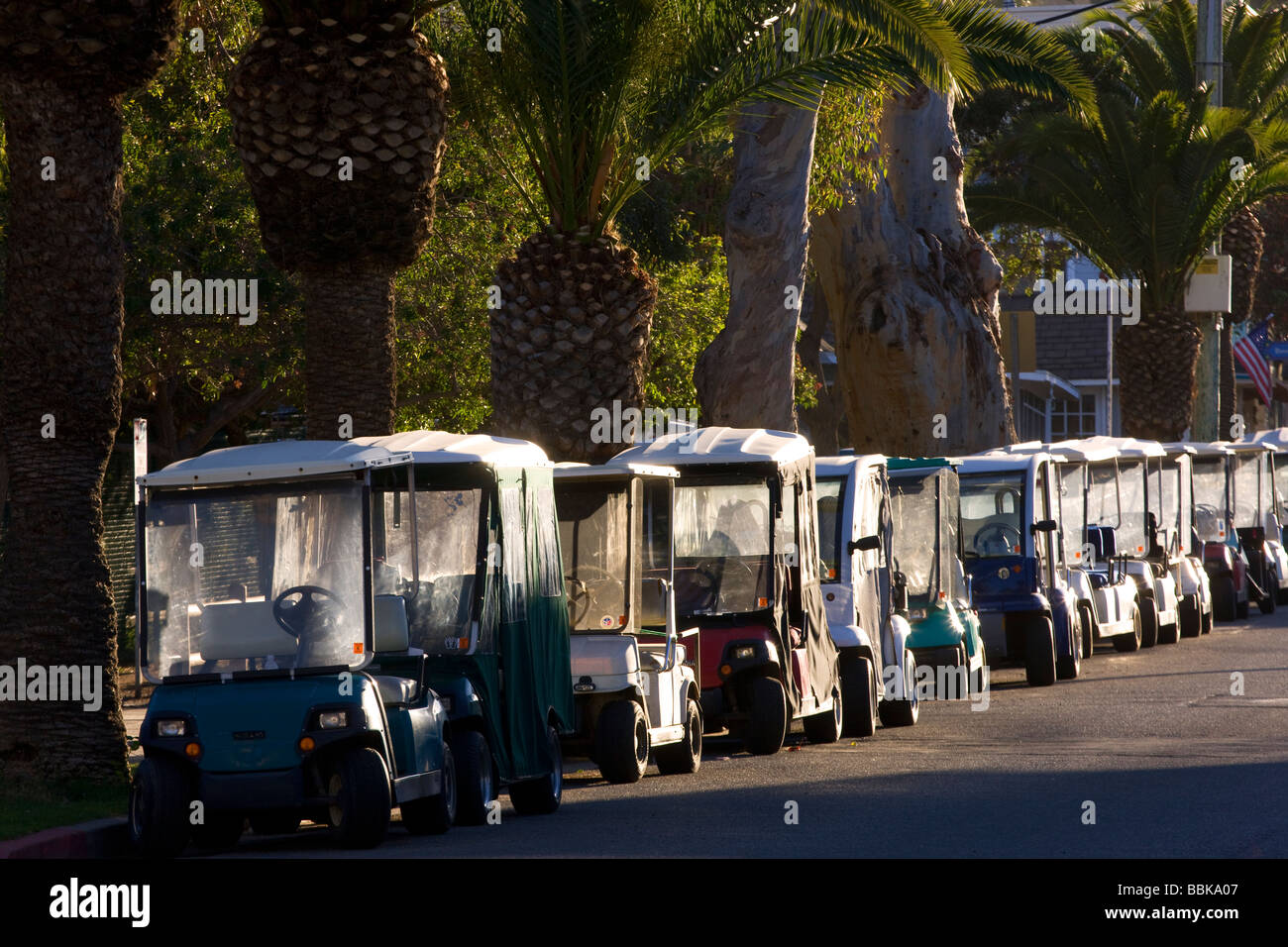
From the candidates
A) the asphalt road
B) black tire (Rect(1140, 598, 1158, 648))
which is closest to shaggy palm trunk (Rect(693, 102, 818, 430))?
the asphalt road

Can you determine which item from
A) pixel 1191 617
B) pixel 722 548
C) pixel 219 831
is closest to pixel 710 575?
pixel 722 548

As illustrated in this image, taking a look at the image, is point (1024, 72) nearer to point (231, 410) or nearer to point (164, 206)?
point (164, 206)

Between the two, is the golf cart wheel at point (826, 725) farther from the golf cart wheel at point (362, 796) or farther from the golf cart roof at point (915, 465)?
the golf cart wheel at point (362, 796)

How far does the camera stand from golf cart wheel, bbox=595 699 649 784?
12961 millimetres

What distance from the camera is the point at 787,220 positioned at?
21.3 m

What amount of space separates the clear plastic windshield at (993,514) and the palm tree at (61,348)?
1141 cm

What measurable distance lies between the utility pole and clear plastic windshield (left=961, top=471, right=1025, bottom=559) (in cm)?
1207

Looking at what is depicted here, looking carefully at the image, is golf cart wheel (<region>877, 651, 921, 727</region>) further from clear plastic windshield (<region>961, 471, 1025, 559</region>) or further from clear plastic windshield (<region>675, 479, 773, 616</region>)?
clear plastic windshield (<region>961, 471, 1025, 559</region>)

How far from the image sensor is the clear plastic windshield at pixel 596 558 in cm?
1388

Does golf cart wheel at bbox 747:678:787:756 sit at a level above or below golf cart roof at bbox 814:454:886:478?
below

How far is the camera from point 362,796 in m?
10.3

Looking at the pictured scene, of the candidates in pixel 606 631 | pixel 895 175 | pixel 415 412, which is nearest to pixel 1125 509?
pixel 895 175


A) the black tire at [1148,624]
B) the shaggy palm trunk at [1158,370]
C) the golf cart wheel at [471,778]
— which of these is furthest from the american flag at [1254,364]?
the golf cart wheel at [471,778]

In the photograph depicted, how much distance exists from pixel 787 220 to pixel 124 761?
1108cm
